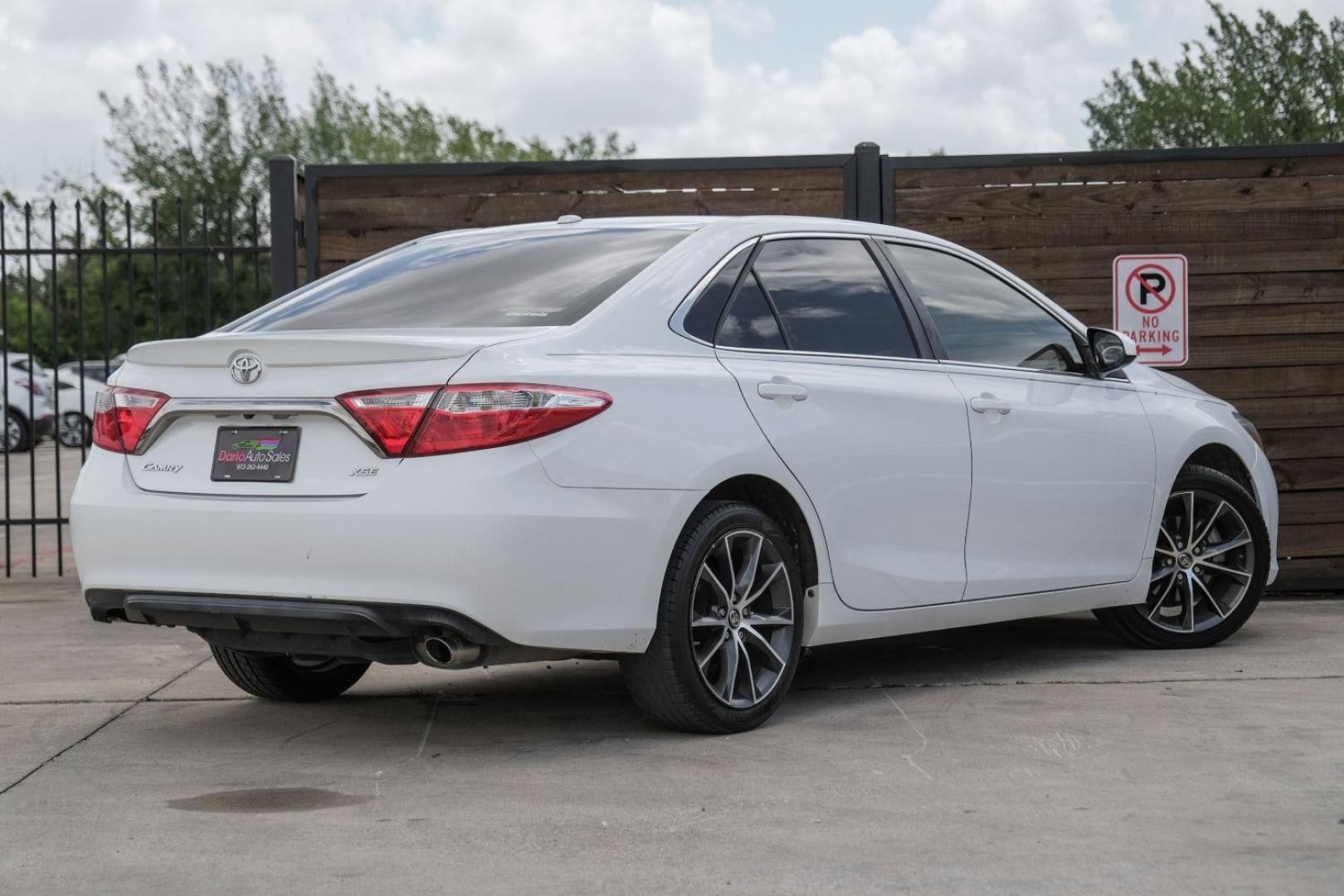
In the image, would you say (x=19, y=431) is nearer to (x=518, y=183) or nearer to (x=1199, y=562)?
(x=518, y=183)

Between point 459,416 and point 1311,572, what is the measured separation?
6090mm

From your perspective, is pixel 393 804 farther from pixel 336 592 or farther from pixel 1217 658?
pixel 1217 658

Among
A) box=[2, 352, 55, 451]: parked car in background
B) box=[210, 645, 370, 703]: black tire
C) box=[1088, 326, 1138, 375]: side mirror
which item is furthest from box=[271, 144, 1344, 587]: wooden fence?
box=[2, 352, 55, 451]: parked car in background

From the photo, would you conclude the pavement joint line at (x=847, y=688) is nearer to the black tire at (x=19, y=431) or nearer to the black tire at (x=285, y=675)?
the black tire at (x=285, y=675)

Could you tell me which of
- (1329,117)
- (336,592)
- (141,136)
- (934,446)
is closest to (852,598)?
(934,446)

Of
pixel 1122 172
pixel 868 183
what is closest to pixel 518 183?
pixel 868 183

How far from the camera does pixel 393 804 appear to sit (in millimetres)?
4641

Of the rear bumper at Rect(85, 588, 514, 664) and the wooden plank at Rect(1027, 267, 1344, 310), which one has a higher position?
the wooden plank at Rect(1027, 267, 1344, 310)

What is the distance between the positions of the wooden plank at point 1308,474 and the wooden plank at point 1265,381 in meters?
0.35

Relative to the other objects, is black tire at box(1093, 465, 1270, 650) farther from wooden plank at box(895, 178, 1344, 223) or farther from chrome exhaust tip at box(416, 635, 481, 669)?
chrome exhaust tip at box(416, 635, 481, 669)

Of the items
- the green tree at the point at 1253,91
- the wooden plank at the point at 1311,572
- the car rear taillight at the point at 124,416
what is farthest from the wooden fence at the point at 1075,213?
the green tree at the point at 1253,91

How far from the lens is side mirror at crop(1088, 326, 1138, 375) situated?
22.7ft

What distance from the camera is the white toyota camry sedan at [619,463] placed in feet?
15.8

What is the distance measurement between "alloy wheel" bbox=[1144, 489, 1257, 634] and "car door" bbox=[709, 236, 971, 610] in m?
1.47
